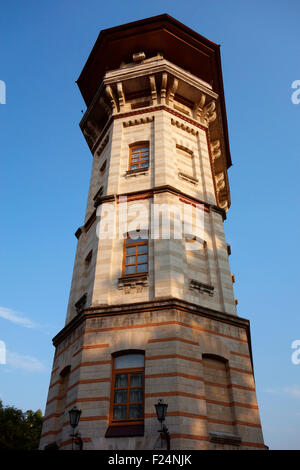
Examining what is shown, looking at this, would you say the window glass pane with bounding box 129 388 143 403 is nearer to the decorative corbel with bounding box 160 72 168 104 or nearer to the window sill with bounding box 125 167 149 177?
the window sill with bounding box 125 167 149 177

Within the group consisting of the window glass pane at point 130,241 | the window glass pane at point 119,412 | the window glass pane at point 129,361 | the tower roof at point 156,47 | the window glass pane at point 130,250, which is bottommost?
the window glass pane at point 119,412

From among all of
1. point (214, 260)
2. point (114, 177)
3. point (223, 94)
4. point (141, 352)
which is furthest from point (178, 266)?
point (223, 94)

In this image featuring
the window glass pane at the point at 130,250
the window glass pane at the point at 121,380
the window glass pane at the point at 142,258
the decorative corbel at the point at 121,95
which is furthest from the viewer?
the decorative corbel at the point at 121,95

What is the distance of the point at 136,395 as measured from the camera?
11500mm

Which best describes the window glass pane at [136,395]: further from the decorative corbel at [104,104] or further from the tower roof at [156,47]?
the tower roof at [156,47]

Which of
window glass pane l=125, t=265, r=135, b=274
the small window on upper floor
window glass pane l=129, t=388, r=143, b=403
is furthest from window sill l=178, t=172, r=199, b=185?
window glass pane l=129, t=388, r=143, b=403

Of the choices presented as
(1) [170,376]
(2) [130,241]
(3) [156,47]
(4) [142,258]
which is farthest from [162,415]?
(3) [156,47]

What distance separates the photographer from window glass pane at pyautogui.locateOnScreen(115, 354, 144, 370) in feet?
39.4

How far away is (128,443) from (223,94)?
71.5 feet

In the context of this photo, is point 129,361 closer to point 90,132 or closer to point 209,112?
point 90,132

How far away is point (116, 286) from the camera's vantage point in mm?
14000

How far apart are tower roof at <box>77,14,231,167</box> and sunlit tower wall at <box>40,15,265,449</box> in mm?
66

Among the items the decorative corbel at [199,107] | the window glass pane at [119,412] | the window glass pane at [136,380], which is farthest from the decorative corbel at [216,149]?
the window glass pane at [119,412]

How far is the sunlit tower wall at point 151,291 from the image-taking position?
11.2 m
